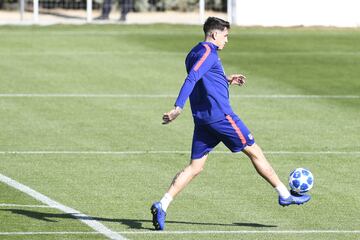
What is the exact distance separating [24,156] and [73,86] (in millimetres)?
8301

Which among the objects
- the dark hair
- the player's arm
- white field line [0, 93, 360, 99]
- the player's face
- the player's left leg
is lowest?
white field line [0, 93, 360, 99]

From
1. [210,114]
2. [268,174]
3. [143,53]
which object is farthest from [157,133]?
[143,53]

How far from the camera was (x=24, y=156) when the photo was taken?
1789 cm

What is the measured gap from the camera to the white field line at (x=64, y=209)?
12484mm

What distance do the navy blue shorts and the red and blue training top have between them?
0.23 feet

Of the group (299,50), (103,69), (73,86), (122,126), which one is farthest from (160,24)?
(122,126)

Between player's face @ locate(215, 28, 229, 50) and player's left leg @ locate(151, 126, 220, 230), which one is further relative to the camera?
player's left leg @ locate(151, 126, 220, 230)

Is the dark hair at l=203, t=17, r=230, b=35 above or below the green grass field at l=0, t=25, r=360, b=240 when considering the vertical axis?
above

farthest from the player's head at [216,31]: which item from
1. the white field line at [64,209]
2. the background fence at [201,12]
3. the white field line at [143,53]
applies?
the background fence at [201,12]

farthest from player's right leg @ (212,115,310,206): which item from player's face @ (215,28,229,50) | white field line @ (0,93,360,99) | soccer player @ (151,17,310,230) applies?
white field line @ (0,93,360,99)

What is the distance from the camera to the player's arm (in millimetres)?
12305

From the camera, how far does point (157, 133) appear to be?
66.5 ft

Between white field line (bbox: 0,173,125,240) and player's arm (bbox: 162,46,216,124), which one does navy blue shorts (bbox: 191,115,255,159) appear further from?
white field line (bbox: 0,173,125,240)

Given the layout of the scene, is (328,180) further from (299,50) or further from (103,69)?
(299,50)
